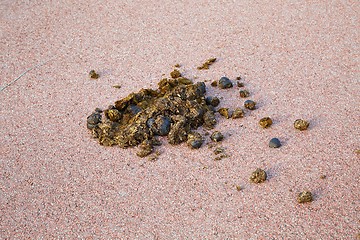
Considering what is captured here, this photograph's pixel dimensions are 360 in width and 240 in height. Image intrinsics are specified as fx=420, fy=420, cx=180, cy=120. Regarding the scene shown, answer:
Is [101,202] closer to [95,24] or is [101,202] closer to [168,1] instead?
[95,24]

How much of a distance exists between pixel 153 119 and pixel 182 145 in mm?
448

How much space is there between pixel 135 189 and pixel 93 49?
3.18m

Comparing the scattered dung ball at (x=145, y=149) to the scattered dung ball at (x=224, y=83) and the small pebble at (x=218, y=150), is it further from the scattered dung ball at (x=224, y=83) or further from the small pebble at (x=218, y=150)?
the scattered dung ball at (x=224, y=83)

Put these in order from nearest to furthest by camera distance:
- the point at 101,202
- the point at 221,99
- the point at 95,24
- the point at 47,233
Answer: the point at 47,233 → the point at 101,202 → the point at 221,99 → the point at 95,24

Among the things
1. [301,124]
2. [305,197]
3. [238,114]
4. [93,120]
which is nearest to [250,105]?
[238,114]

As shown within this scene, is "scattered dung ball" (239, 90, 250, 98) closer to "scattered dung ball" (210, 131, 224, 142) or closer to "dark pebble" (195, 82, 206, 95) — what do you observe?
"dark pebble" (195, 82, 206, 95)

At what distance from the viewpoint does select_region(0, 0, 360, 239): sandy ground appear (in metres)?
3.89

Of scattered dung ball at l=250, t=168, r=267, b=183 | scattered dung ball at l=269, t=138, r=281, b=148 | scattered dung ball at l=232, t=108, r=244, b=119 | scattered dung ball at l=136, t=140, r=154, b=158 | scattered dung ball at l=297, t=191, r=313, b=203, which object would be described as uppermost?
scattered dung ball at l=297, t=191, r=313, b=203

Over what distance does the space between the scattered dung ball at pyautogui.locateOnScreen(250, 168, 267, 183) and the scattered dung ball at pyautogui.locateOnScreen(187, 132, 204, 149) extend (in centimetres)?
74

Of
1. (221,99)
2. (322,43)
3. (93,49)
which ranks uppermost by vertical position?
(322,43)

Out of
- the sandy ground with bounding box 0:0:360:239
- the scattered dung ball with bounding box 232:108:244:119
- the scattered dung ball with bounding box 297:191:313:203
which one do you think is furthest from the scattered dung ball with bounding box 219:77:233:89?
the scattered dung ball with bounding box 297:191:313:203

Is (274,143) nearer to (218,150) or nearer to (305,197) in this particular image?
(218,150)

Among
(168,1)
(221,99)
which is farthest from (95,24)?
A: (221,99)

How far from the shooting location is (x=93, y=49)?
6672mm
